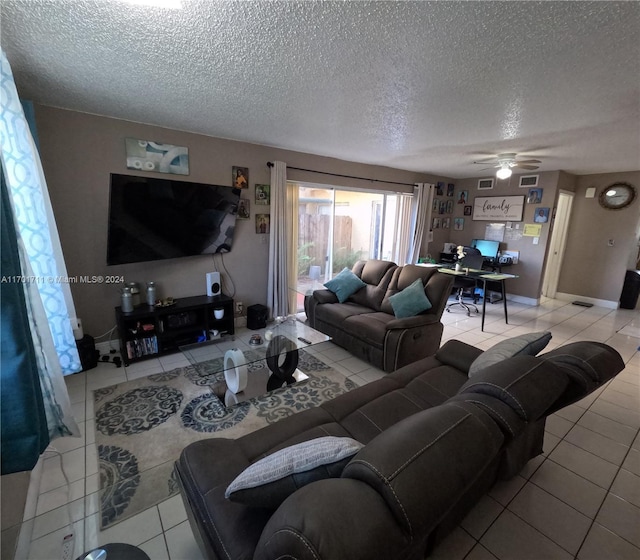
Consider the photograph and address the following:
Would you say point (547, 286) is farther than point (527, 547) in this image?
Yes

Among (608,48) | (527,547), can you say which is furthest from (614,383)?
(608,48)

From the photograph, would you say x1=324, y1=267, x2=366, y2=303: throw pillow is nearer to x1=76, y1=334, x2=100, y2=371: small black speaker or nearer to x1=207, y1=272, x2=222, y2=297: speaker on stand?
x1=207, y1=272, x2=222, y2=297: speaker on stand

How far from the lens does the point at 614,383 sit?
2828 mm

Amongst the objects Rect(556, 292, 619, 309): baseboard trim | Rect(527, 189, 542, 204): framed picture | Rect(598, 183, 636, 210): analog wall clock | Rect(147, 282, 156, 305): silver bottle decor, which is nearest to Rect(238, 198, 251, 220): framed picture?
→ Rect(147, 282, 156, 305): silver bottle decor

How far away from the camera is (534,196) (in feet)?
17.1

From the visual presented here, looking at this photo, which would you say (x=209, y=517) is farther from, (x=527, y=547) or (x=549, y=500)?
(x=549, y=500)

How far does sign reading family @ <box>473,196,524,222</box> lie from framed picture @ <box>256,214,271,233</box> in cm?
458

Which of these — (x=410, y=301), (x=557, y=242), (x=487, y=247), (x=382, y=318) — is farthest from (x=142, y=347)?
(x=557, y=242)

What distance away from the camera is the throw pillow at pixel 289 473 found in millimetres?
891

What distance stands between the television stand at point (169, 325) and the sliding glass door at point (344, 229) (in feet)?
5.22

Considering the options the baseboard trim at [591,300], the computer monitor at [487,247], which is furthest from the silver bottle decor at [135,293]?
the baseboard trim at [591,300]

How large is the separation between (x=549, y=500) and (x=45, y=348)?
9.66 feet

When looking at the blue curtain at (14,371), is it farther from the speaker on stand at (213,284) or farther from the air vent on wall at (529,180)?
the air vent on wall at (529,180)

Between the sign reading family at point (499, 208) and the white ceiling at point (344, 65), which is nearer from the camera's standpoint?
the white ceiling at point (344, 65)
